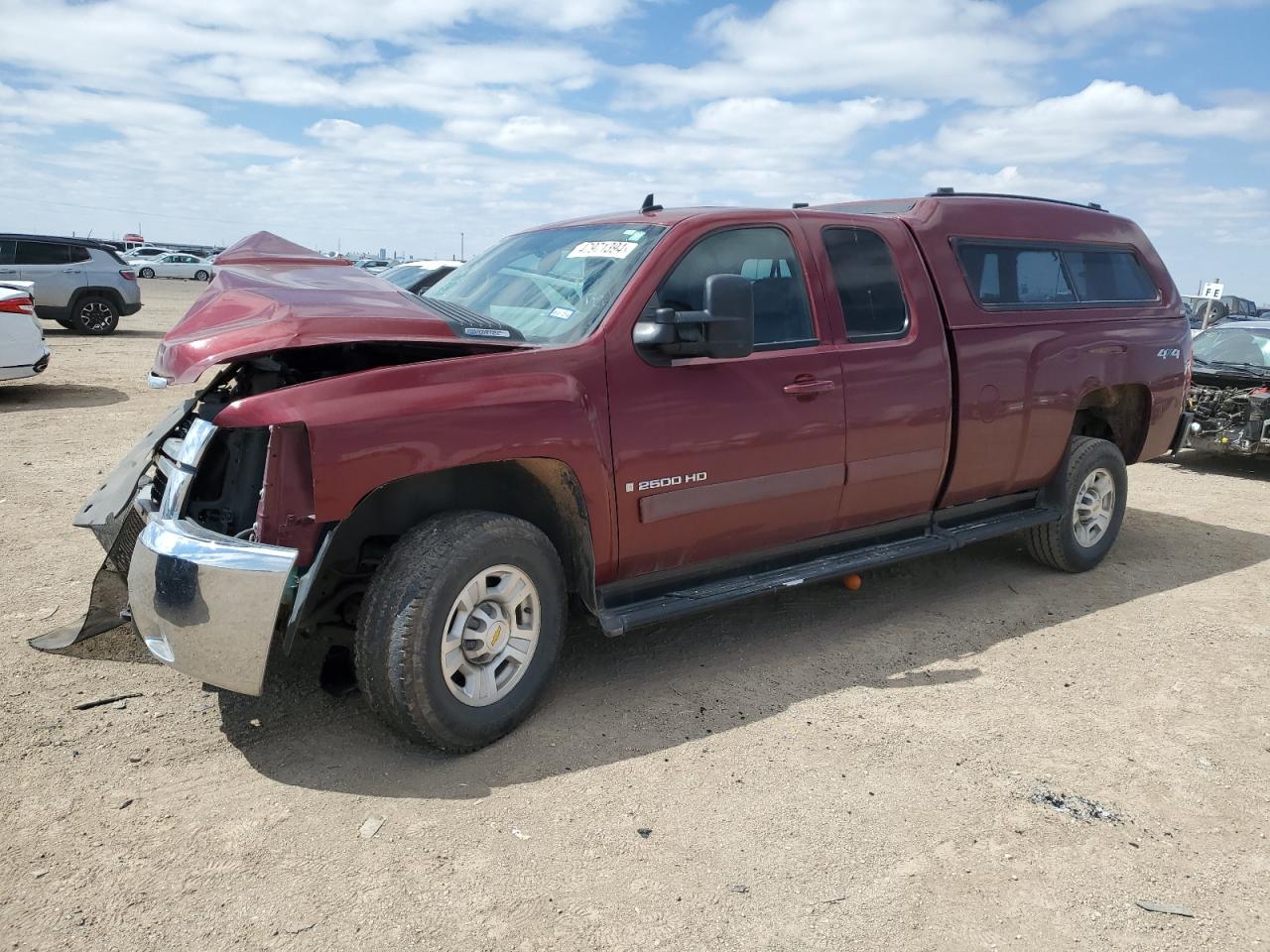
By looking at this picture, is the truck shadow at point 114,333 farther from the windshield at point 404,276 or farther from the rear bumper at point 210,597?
the rear bumper at point 210,597

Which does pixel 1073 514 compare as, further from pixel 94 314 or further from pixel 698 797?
pixel 94 314

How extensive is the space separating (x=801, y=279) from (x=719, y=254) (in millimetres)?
466

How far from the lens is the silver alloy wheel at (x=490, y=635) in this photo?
3457 mm

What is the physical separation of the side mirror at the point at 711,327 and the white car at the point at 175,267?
51488 mm

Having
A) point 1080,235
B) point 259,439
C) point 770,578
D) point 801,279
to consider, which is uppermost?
point 1080,235

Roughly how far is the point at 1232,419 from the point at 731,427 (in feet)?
25.1

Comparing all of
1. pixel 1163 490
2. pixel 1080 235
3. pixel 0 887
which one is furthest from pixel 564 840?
pixel 1163 490

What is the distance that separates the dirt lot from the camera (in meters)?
2.71

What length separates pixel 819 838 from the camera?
3119 mm

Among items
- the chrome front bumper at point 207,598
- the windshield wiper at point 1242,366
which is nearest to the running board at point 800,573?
the chrome front bumper at point 207,598

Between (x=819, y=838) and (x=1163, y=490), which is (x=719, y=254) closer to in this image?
(x=819, y=838)

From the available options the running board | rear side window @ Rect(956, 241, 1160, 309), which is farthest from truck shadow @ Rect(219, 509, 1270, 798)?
rear side window @ Rect(956, 241, 1160, 309)

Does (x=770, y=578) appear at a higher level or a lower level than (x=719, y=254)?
lower

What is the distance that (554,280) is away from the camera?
4.25 metres
